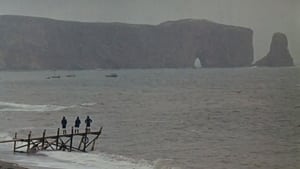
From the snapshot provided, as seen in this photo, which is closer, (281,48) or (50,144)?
(50,144)

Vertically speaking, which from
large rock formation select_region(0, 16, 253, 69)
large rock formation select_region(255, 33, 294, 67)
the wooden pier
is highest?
Result: large rock formation select_region(0, 16, 253, 69)

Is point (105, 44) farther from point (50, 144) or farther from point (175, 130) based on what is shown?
point (50, 144)

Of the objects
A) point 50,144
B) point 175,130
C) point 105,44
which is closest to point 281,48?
point 175,130

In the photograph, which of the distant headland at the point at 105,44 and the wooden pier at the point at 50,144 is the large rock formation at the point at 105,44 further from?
the wooden pier at the point at 50,144

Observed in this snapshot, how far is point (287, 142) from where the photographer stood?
8953 mm

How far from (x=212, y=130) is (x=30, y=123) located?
141 inches

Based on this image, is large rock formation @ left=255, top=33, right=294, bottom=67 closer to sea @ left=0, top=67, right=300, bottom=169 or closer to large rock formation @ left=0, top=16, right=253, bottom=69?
sea @ left=0, top=67, right=300, bottom=169

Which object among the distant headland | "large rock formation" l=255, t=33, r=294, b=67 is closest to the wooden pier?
"large rock formation" l=255, t=33, r=294, b=67

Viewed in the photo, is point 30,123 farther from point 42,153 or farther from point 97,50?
point 97,50

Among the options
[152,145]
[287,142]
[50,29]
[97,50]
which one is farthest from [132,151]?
[97,50]

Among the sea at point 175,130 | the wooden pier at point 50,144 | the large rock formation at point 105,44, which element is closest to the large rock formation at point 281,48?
the sea at point 175,130

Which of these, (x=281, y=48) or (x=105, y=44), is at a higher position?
(x=105, y=44)

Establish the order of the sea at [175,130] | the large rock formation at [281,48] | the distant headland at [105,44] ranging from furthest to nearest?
1. the distant headland at [105,44]
2. the large rock formation at [281,48]
3. the sea at [175,130]

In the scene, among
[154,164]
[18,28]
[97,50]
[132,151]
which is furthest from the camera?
[97,50]
